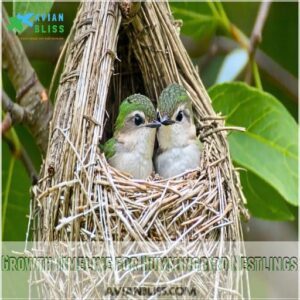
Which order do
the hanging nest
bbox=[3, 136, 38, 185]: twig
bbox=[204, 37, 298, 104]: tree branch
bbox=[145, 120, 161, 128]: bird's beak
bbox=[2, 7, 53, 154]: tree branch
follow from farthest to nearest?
bbox=[204, 37, 298, 104]: tree branch, bbox=[3, 136, 38, 185]: twig, bbox=[2, 7, 53, 154]: tree branch, bbox=[145, 120, 161, 128]: bird's beak, the hanging nest

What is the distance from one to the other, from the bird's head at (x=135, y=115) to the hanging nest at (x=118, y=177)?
0.42 feet

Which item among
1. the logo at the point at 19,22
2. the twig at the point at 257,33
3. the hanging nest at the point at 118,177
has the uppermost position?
the twig at the point at 257,33

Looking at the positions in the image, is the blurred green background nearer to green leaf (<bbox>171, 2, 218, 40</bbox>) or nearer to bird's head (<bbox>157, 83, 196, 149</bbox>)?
green leaf (<bbox>171, 2, 218, 40</bbox>)

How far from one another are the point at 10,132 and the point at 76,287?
1.01m

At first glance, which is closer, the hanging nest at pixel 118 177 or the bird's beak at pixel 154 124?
the hanging nest at pixel 118 177

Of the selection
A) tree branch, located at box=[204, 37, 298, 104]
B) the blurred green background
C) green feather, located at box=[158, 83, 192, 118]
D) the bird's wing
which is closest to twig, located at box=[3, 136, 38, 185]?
the blurred green background

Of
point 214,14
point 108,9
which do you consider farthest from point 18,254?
point 214,14

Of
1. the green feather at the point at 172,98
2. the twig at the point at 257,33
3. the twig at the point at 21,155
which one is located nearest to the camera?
the green feather at the point at 172,98

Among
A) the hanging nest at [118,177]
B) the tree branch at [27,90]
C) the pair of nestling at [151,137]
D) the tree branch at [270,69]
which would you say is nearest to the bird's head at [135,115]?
the pair of nestling at [151,137]

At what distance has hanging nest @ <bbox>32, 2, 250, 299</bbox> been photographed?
278 cm

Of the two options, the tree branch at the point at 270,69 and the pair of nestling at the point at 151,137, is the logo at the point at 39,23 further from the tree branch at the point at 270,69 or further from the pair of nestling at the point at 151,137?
the tree branch at the point at 270,69

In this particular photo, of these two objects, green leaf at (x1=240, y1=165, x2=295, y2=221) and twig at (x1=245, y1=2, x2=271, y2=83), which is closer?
green leaf at (x1=240, y1=165, x2=295, y2=221)

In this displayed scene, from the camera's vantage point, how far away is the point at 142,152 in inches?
130

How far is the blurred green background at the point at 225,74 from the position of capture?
358cm
